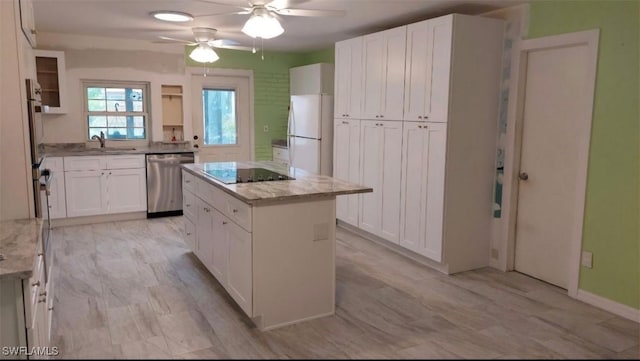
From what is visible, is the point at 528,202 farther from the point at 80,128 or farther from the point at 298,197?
the point at 80,128

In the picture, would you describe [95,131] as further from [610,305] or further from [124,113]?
[610,305]

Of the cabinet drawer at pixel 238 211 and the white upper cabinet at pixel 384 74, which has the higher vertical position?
the white upper cabinet at pixel 384 74

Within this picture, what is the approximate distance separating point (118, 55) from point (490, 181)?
4874mm

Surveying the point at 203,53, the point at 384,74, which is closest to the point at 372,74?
the point at 384,74

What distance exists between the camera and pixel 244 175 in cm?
369

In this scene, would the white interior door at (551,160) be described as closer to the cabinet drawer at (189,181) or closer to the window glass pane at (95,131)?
the cabinet drawer at (189,181)

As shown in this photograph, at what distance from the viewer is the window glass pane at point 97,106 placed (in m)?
6.12

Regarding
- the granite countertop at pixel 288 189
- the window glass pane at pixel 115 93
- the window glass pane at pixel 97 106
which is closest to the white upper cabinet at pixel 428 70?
the granite countertop at pixel 288 189

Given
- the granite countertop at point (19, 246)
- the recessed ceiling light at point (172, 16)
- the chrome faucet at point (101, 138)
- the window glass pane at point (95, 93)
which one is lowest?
the granite countertop at point (19, 246)

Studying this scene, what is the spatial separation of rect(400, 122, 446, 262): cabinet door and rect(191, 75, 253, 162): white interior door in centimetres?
346

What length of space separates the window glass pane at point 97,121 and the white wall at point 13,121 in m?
3.65

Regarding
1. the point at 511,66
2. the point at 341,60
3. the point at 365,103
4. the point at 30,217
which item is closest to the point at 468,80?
the point at 511,66

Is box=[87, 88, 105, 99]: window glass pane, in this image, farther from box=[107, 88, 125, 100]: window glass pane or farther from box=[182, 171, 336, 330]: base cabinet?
box=[182, 171, 336, 330]: base cabinet

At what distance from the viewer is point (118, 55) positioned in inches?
239
